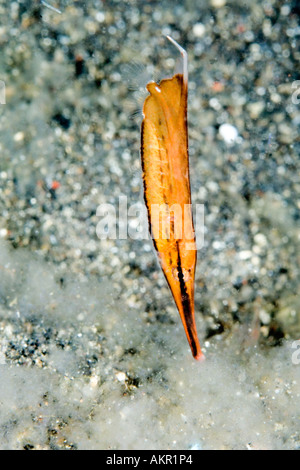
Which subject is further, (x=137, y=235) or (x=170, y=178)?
(x=137, y=235)

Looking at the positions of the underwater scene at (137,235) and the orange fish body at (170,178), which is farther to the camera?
the underwater scene at (137,235)

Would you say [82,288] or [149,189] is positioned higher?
[149,189]

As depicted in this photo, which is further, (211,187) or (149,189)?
(211,187)

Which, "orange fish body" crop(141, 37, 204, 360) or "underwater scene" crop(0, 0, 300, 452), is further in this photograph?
"underwater scene" crop(0, 0, 300, 452)

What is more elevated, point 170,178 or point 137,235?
point 170,178
